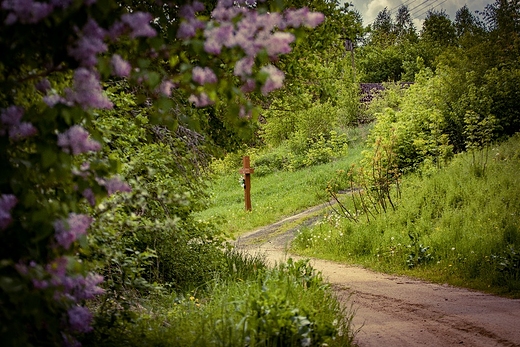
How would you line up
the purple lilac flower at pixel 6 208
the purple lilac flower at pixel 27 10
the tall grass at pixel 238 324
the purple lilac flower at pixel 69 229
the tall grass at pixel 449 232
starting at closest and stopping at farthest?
the purple lilac flower at pixel 27 10, the purple lilac flower at pixel 6 208, the purple lilac flower at pixel 69 229, the tall grass at pixel 238 324, the tall grass at pixel 449 232

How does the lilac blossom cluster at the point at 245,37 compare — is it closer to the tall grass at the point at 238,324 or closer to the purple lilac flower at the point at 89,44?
the purple lilac flower at the point at 89,44

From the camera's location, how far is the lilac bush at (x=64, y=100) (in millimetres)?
2312

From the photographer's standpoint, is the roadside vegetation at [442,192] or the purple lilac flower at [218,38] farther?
the roadside vegetation at [442,192]

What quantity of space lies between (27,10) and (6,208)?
0.84 meters

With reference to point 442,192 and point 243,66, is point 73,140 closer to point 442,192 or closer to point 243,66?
point 243,66

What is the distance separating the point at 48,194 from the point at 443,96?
625 inches

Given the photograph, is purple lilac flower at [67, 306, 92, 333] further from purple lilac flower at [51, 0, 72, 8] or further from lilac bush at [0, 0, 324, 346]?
purple lilac flower at [51, 0, 72, 8]

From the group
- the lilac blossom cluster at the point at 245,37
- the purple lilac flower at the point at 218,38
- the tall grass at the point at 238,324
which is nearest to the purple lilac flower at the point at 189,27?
the lilac blossom cluster at the point at 245,37

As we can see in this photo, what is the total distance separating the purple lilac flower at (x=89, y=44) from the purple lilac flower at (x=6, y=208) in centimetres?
68

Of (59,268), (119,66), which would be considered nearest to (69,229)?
(59,268)

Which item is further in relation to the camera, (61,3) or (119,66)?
(119,66)

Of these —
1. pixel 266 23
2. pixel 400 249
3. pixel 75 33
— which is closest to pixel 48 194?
pixel 75 33

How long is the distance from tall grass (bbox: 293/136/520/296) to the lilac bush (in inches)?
253

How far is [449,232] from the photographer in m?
9.52
